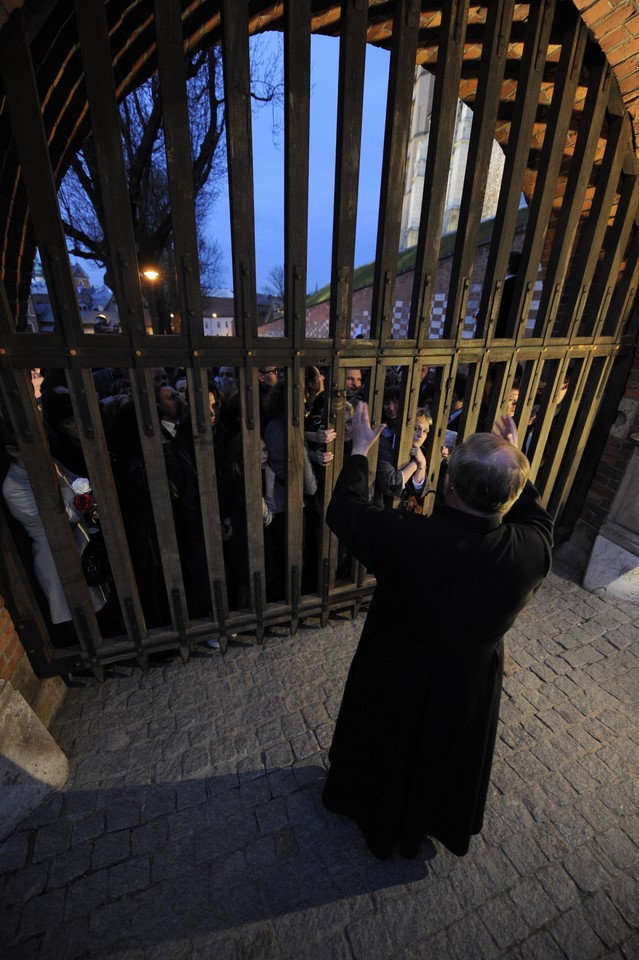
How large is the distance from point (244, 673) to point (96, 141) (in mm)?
3385

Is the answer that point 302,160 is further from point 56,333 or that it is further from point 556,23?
point 556,23

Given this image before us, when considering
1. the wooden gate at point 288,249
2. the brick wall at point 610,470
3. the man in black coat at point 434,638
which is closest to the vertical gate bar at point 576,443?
the brick wall at point 610,470

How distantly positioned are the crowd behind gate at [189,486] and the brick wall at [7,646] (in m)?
0.24

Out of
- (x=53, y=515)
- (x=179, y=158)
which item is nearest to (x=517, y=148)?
(x=179, y=158)

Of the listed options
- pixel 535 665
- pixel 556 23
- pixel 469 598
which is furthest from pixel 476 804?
pixel 556 23

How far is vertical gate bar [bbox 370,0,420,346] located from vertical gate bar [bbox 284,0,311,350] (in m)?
0.49

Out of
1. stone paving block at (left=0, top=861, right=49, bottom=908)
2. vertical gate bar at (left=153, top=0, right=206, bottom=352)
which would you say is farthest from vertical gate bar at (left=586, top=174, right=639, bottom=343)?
stone paving block at (left=0, top=861, right=49, bottom=908)

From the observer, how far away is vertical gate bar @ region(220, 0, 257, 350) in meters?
2.09

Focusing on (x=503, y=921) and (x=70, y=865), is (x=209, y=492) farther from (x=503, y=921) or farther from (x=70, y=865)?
(x=503, y=921)

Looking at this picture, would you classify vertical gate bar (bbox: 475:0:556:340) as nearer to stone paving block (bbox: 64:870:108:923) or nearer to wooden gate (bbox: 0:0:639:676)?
wooden gate (bbox: 0:0:639:676)

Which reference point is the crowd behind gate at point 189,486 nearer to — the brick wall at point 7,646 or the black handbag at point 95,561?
the black handbag at point 95,561

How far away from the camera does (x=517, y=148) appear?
2.78 meters

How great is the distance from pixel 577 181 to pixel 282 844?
15.4 ft

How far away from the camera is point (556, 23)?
2.81 m
